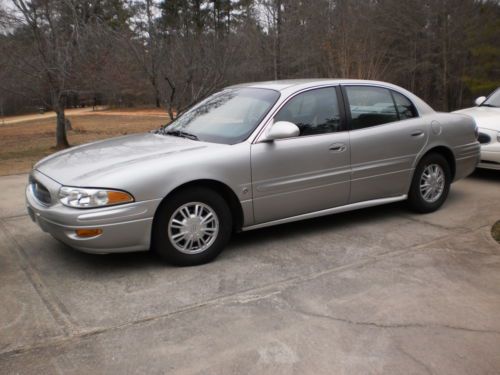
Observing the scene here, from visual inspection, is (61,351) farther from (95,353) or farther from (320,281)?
(320,281)

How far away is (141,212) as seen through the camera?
3.95 meters

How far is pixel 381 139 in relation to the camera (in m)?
5.26

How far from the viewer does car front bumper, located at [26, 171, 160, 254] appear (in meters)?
3.83

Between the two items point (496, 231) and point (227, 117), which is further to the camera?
point (496, 231)

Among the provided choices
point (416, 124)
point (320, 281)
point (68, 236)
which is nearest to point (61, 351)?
point (68, 236)

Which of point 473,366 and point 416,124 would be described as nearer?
point 473,366

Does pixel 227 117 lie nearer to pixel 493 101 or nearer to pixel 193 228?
pixel 193 228

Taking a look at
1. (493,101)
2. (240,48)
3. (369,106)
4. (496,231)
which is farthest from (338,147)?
(240,48)

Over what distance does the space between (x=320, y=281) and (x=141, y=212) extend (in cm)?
150

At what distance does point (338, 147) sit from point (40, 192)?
9.09ft

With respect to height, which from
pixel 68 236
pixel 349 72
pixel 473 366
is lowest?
pixel 473 366

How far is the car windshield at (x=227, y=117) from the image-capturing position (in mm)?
4680

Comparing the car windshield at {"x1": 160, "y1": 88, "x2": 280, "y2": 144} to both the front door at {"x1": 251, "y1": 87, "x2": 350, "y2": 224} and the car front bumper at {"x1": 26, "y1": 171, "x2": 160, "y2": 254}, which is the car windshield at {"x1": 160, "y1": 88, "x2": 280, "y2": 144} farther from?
the car front bumper at {"x1": 26, "y1": 171, "x2": 160, "y2": 254}

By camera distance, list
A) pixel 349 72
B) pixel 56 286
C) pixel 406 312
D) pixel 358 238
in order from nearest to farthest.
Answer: pixel 406 312 < pixel 56 286 < pixel 358 238 < pixel 349 72
